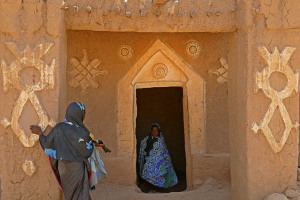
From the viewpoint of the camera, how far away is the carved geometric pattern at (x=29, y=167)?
628 cm

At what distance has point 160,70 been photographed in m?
9.23

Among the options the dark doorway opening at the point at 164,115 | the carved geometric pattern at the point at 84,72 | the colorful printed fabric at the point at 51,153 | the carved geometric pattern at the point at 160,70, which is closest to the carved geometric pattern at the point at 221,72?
the carved geometric pattern at the point at 160,70

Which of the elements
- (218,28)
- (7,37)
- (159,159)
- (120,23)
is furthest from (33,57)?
(159,159)

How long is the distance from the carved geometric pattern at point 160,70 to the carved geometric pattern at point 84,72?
0.96 meters

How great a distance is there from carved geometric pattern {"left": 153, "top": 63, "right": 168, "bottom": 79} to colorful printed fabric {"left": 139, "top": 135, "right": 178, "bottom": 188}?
153 centimetres

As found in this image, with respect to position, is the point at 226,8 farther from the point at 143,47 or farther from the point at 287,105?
the point at 143,47

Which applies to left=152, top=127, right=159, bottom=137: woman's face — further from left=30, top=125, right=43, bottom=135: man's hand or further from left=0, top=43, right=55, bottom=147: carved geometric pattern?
left=30, top=125, right=43, bottom=135: man's hand

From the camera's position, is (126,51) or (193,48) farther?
(193,48)

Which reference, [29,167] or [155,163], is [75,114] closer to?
[29,167]

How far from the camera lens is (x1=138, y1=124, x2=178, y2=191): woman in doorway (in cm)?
998

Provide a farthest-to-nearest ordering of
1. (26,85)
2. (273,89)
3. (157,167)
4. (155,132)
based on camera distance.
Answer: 1. (155,132)
2. (157,167)
3. (273,89)
4. (26,85)

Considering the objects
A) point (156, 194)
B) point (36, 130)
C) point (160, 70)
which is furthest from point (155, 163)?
point (36, 130)

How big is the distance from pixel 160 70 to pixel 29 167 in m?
3.58

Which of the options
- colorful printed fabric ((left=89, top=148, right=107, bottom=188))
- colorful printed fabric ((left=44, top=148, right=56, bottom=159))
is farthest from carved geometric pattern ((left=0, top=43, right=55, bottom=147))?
colorful printed fabric ((left=89, top=148, right=107, bottom=188))
